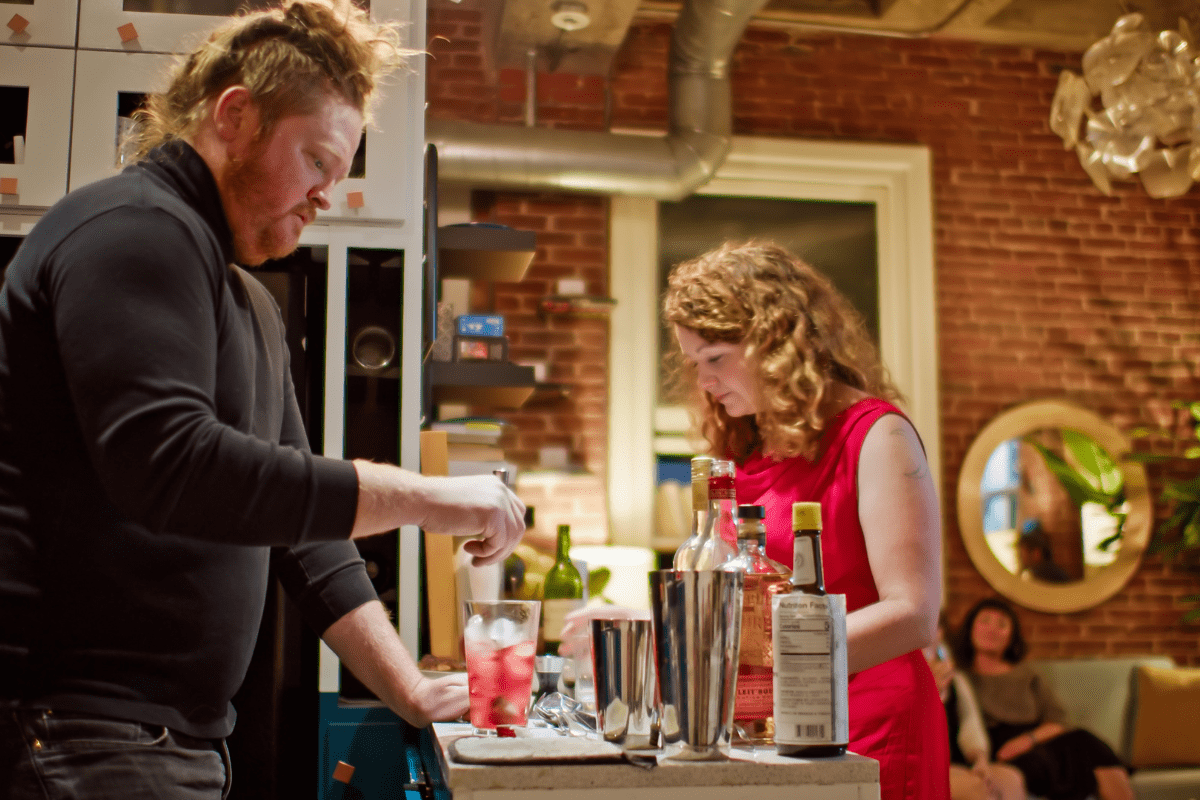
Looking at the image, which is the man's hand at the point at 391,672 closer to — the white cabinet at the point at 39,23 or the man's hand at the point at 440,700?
the man's hand at the point at 440,700

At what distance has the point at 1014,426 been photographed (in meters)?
4.82

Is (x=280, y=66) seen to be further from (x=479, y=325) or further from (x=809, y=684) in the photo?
(x=479, y=325)

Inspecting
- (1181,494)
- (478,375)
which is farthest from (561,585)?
(1181,494)

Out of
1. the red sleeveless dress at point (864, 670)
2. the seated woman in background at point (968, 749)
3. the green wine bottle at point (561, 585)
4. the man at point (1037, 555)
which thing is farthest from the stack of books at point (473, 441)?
the man at point (1037, 555)

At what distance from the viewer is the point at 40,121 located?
7.24ft

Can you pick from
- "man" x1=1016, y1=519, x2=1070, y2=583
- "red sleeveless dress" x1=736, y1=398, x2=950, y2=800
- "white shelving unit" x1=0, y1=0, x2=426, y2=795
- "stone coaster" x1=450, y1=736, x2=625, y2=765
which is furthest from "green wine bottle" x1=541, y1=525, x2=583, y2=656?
"man" x1=1016, y1=519, x2=1070, y2=583

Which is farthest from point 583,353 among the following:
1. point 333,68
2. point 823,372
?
point 333,68

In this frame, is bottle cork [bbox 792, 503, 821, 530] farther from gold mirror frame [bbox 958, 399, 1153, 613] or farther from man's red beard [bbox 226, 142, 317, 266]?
gold mirror frame [bbox 958, 399, 1153, 613]

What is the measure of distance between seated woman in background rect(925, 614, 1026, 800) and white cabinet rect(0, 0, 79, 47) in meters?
3.39

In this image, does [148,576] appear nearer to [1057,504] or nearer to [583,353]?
[583,353]

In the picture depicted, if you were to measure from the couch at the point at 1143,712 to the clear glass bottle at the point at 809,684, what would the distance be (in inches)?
159

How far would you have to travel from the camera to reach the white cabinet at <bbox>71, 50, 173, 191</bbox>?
222cm

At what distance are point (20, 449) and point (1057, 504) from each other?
15.8 ft

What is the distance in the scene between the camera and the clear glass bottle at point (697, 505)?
107 centimetres
